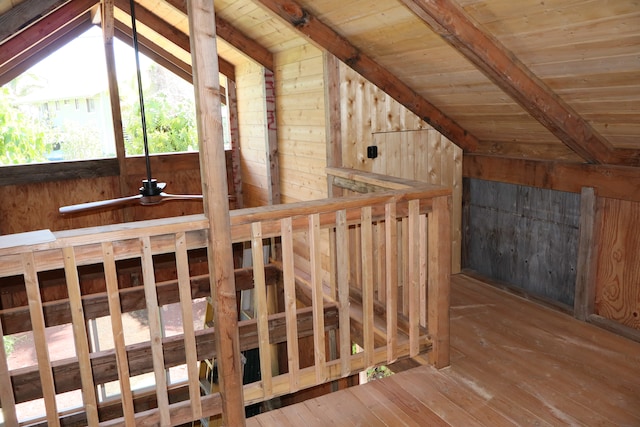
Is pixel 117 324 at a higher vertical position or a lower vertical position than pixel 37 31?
lower

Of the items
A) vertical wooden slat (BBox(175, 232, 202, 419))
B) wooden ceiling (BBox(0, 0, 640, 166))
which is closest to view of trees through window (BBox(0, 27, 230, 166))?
wooden ceiling (BBox(0, 0, 640, 166))

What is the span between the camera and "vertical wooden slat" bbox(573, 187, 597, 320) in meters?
3.53

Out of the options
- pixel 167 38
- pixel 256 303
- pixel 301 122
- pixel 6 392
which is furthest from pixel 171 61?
pixel 6 392

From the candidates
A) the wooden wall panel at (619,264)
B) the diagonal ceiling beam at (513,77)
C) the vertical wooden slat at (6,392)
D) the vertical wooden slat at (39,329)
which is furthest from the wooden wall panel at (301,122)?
the vertical wooden slat at (6,392)

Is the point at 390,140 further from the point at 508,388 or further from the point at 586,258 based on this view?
the point at 508,388

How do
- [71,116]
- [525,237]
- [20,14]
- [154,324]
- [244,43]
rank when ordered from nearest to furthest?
[154,324]
[20,14]
[525,237]
[244,43]
[71,116]

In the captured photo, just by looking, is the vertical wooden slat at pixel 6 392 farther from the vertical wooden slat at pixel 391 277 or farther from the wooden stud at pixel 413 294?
the wooden stud at pixel 413 294

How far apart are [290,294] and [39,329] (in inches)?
41.9

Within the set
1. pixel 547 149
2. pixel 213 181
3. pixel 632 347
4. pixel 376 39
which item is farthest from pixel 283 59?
pixel 632 347

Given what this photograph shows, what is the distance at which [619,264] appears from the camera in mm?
3434

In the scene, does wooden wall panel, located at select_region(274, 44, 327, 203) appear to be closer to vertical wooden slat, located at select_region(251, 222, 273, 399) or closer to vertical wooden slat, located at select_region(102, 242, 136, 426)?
vertical wooden slat, located at select_region(251, 222, 273, 399)

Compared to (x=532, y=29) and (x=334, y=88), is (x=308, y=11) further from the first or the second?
(x=532, y=29)

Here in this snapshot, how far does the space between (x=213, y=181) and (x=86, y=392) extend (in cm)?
101

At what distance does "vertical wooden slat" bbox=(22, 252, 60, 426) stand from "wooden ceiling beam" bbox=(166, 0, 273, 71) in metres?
3.31
